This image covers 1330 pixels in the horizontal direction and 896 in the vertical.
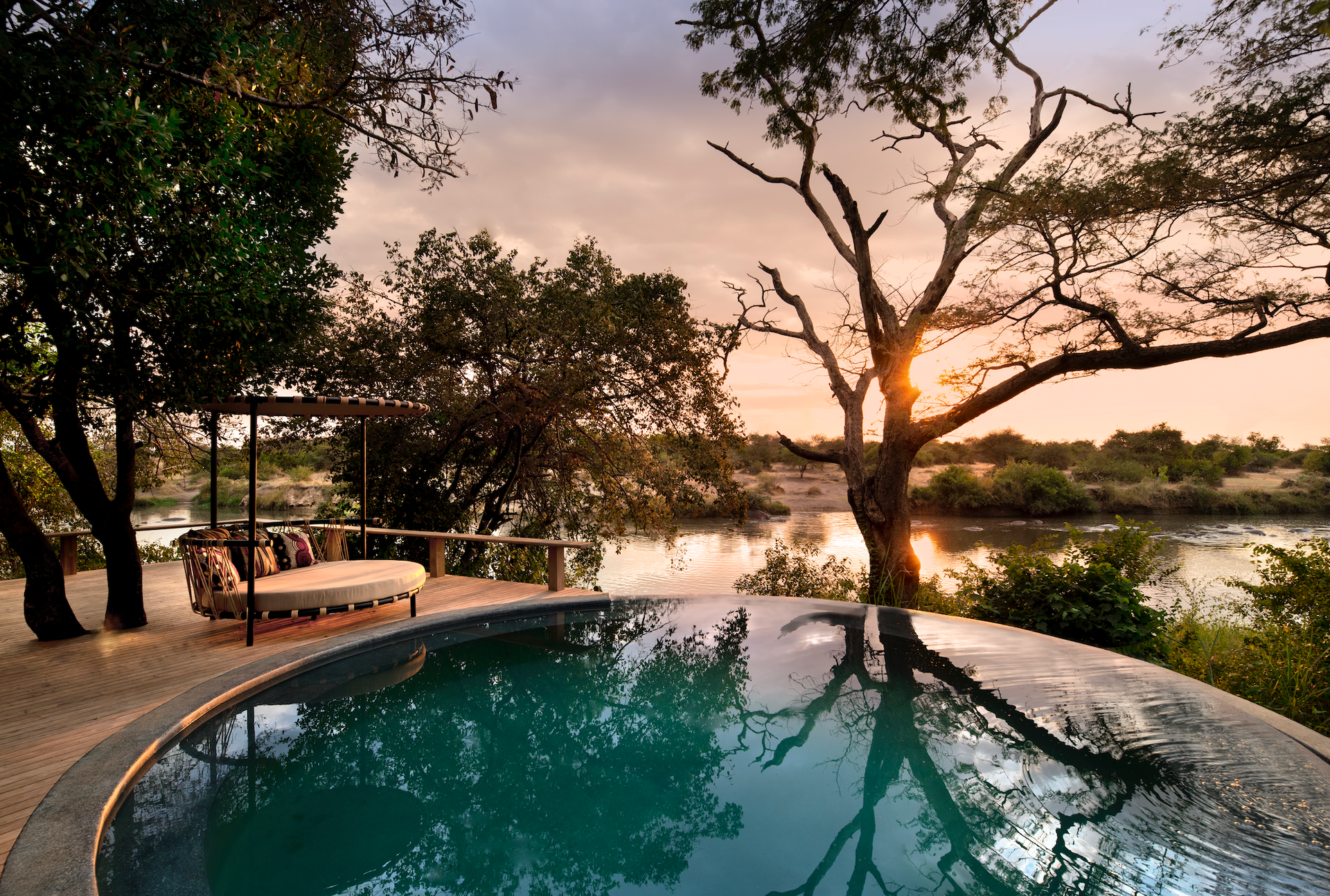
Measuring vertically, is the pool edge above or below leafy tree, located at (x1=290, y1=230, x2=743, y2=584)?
below

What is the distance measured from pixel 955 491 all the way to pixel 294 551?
17.8 metres

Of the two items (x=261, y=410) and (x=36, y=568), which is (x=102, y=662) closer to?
(x=36, y=568)

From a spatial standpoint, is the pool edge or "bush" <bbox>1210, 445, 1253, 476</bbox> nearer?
the pool edge

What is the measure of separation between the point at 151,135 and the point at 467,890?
3977 mm

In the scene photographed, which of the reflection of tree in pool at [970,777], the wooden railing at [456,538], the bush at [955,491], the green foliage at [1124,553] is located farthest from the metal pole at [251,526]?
the bush at [955,491]

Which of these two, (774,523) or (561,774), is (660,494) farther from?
(774,523)

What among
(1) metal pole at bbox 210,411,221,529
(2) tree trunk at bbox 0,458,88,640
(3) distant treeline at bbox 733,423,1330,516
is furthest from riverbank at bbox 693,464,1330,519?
(2) tree trunk at bbox 0,458,88,640

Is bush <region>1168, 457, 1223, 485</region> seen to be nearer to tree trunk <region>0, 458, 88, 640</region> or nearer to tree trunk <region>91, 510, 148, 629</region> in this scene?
tree trunk <region>91, 510, 148, 629</region>

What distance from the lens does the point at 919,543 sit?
1502 cm

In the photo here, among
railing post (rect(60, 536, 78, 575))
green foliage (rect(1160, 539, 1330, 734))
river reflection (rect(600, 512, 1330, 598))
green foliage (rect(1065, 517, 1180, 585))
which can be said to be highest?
railing post (rect(60, 536, 78, 575))

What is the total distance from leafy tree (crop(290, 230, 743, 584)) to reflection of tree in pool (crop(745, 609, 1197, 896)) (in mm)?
5347

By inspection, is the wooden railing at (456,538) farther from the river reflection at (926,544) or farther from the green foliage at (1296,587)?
the green foliage at (1296,587)

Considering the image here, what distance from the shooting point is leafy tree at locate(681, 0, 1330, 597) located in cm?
691

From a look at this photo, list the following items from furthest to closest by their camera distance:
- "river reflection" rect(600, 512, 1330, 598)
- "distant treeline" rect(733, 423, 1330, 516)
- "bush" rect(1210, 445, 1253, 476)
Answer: "bush" rect(1210, 445, 1253, 476)
"distant treeline" rect(733, 423, 1330, 516)
"river reflection" rect(600, 512, 1330, 598)
